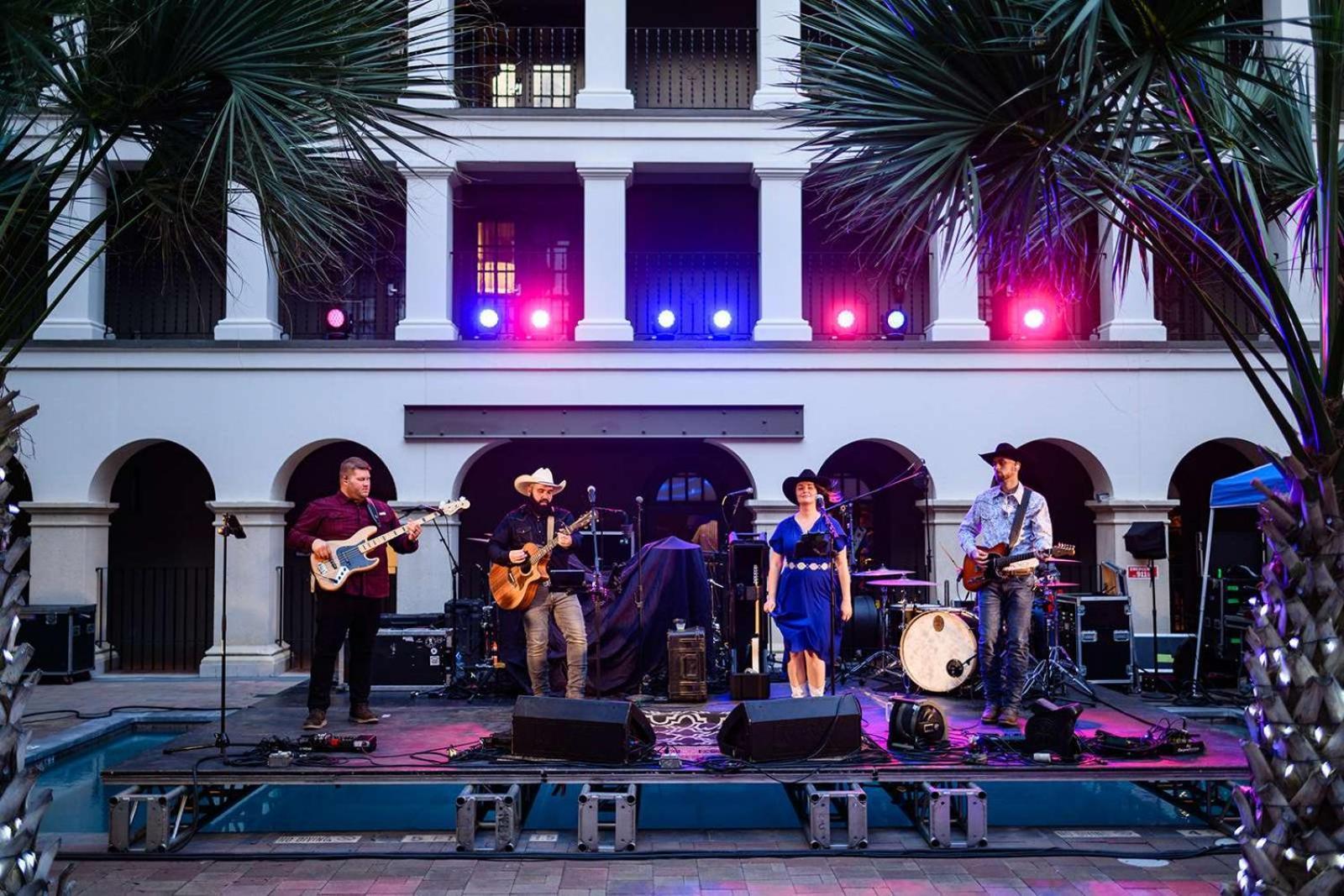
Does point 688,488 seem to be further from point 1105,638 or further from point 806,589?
point 806,589

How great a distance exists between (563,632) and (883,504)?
1002 cm

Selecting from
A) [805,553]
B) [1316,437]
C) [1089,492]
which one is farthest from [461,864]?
[1089,492]

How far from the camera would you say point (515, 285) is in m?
17.5

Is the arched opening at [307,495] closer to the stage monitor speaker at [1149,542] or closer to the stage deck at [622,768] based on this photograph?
the stage deck at [622,768]

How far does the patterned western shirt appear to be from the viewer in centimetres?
834

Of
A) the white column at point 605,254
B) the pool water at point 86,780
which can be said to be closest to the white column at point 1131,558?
the white column at point 605,254

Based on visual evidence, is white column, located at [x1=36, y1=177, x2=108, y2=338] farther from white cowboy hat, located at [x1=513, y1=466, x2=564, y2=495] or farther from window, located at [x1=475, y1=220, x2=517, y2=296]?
white cowboy hat, located at [x1=513, y1=466, x2=564, y2=495]

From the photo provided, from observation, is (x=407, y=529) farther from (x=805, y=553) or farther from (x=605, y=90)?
(x=605, y=90)

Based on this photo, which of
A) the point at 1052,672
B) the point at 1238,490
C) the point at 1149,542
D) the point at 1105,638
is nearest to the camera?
the point at 1052,672

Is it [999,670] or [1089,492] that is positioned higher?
[1089,492]

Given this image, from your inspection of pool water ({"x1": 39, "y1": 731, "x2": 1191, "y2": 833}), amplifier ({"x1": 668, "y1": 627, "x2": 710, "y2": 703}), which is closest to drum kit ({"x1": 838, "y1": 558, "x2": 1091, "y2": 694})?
pool water ({"x1": 39, "y1": 731, "x2": 1191, "y2": 833})

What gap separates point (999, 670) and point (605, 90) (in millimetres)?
10790

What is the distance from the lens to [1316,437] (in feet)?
13.5

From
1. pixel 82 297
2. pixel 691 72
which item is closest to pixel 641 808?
pixel 82 297
